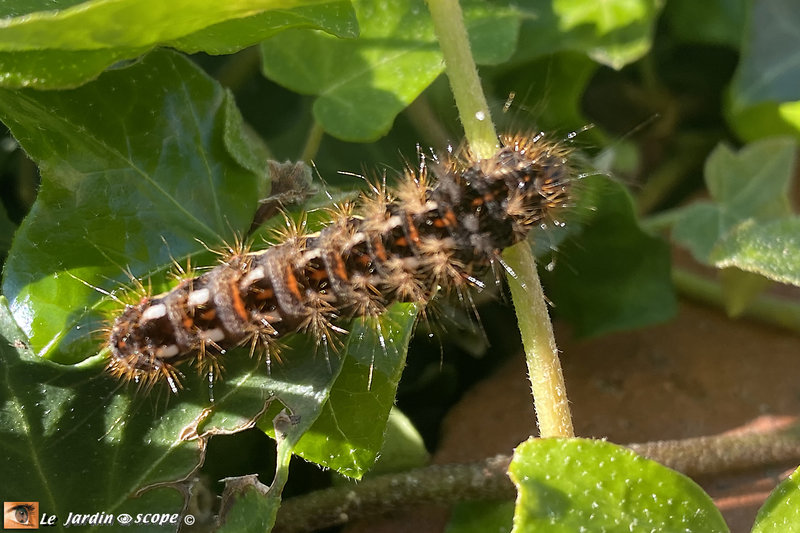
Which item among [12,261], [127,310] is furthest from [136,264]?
[12,261]

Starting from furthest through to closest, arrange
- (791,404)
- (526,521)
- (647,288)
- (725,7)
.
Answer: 1. (725,7)
2. (647,288)
3. (791,404)
4. (526,521)

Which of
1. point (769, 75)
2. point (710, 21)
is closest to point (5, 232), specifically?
point (769, 75)

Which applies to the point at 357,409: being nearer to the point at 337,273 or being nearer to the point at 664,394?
the point at 337,273

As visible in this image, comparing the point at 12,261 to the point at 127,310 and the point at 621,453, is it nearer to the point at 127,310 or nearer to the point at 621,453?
the point at 127,310

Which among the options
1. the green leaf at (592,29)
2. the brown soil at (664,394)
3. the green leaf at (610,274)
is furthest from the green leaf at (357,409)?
the green leaf at (592,29)

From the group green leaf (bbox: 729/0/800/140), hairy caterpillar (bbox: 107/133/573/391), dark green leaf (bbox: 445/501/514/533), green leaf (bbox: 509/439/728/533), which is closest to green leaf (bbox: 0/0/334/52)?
hairy caterpillar (bbox: 107/133/573/391)
